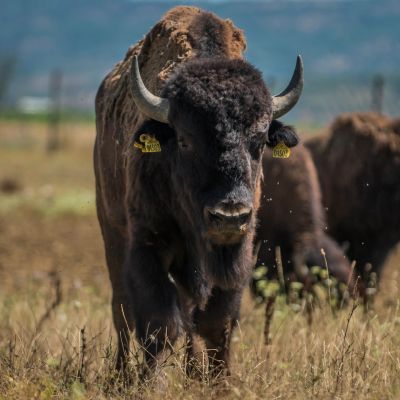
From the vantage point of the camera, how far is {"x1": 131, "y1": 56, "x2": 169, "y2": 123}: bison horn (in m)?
5.70

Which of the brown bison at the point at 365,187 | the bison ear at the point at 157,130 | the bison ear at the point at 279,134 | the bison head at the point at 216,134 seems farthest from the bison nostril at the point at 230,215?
the brown bison at the point at 365,187

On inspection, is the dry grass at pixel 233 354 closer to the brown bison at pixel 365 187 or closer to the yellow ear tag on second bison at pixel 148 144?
the brown bison at pixel 365 187

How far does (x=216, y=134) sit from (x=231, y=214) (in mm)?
585

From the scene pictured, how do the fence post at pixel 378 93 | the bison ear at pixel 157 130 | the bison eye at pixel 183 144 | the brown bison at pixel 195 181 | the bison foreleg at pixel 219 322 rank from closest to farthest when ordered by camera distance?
the brown bison at pixel 195 181 < the bison eye at pixel 183 144 < the bison ear at pixel 157 130 < the bison foreleg at pixel 219 322 < the fence post at pixel 378 93

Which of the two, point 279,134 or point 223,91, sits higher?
point 223,91

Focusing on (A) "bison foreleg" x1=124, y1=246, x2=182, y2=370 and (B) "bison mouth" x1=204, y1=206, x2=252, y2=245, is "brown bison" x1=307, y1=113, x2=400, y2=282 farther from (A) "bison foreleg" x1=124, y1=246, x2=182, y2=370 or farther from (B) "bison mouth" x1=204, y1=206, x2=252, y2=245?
(B) "bison mouth" x1=204, y1=206, x2=252, y2=245

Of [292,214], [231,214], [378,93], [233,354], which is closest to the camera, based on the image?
[231,214]

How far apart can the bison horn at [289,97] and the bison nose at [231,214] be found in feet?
3.69

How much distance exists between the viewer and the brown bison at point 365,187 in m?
11.7

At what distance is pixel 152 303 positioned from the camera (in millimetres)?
5527

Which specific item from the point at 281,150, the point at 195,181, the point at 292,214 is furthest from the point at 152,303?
the point at 292,214

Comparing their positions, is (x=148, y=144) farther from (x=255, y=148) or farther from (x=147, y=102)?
(x=255, y=148)

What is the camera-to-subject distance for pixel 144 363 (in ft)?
16.8

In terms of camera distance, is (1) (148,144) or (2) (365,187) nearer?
(1) (148,144)
